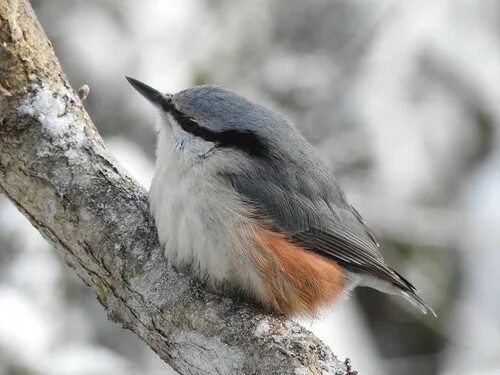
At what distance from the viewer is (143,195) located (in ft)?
9.54

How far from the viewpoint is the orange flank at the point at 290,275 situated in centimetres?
273

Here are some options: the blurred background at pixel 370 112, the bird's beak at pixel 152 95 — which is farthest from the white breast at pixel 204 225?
the blurred background at pixel 370 112

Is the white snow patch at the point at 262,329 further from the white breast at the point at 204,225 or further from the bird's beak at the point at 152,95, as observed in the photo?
the bird's beak at the point at 152,95

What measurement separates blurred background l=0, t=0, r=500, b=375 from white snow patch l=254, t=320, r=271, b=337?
1726 mm

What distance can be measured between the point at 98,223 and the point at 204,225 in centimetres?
37

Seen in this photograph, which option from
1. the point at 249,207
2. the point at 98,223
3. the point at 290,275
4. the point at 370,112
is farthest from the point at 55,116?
the point at 370,112

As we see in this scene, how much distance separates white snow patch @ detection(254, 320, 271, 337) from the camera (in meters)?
2.52

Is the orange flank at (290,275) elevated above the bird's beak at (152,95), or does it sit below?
below

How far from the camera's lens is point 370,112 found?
520 centimetres

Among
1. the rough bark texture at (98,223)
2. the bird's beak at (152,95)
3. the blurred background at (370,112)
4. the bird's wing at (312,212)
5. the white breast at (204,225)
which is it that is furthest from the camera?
the blurred background at (370,112)

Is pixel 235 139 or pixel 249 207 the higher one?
pixel 235 139

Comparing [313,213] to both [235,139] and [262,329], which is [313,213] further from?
[262,329]

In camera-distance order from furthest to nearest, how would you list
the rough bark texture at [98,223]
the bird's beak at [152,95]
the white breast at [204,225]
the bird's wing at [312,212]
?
the bird's beak at [152,95] → the bird's wing at [312,212] → the white breast at [204,225] → the rough bark texture at [98,223]

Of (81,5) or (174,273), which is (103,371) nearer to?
(174,273)
